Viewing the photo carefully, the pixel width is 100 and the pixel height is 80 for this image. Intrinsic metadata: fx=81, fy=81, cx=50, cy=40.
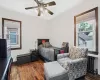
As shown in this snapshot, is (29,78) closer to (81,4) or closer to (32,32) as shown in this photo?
(32,32)

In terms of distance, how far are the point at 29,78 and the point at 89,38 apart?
2.38 metres

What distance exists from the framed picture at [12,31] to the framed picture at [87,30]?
2.79m

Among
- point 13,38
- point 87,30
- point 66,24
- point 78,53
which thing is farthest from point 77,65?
point 13,38

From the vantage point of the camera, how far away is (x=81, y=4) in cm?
304

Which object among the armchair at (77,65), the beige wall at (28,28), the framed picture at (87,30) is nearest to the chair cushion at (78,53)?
the armchair at (77,65)

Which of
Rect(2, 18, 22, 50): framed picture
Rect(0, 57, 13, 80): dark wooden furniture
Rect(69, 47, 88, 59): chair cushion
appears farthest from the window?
Rect(0, 57, 13, 80): dark wooden furniture

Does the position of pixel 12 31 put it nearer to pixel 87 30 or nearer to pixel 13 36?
pixel 13 36

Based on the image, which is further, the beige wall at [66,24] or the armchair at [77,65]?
the beige wall at [66,24]

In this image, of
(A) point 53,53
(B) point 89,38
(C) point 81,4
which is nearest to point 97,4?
(C) point 81,4

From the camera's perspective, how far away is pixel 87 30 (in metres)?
2.96

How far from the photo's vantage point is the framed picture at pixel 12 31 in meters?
3.75

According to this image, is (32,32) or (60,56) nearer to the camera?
(60,56)

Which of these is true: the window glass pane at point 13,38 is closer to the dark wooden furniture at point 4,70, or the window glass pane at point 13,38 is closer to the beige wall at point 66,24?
the beige wall at point 66,24

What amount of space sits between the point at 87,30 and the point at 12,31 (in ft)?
11.1
